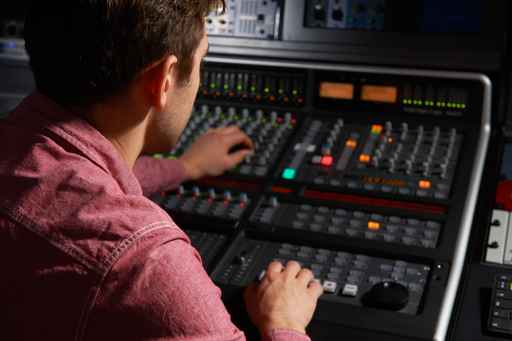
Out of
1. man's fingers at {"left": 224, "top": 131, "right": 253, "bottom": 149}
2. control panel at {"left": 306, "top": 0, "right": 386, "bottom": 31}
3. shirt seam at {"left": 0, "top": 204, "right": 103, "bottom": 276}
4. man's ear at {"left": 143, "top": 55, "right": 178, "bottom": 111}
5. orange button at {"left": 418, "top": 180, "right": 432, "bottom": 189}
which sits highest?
man's ear at {"left": 143, "top": 55, "right": 178, "bottom": 111}

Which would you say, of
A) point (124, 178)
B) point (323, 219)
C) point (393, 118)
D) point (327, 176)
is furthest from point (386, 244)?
point (124, 178)

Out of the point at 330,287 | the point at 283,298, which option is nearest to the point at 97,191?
the point at 283,298

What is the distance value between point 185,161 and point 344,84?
1.41 ft

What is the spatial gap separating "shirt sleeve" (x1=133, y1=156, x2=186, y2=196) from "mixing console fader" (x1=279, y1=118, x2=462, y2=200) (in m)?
0.24

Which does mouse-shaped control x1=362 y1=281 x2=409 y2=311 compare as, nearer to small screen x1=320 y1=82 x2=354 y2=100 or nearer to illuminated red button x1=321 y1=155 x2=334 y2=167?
illuminated red button x1=321 y1=155 x2=334 y2=167

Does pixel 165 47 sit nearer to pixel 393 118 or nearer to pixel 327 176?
pixel 327 176

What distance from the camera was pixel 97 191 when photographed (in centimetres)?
91

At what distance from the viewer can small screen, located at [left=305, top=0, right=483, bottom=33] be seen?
1762mm

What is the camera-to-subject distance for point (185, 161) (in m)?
1.74

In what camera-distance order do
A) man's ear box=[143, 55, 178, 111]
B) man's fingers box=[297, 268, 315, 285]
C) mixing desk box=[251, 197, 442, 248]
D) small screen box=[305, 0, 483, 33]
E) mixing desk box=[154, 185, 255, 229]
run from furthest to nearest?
small screen box=[305, 0, 483, 33], mixing desk box=[154, 185, 255, 229], mixing desk box=[251, 197, 442, 248], man's fingers box=[297, 268, 315, 285], man's ear box=[143, 55, 178, 111]

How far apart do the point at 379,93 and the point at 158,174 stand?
0.56 meters

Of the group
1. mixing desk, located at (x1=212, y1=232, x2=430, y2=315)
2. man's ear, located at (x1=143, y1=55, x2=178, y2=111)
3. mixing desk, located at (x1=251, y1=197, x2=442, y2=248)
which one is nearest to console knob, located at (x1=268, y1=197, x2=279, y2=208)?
mixing desk, located at (x1=251, y1=197, x2=442, y2=248)

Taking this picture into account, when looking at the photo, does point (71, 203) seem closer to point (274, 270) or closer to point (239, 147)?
point (274, 270)

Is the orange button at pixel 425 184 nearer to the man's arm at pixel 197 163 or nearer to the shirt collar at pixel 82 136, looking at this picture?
the man's arm at pixel 197 163
